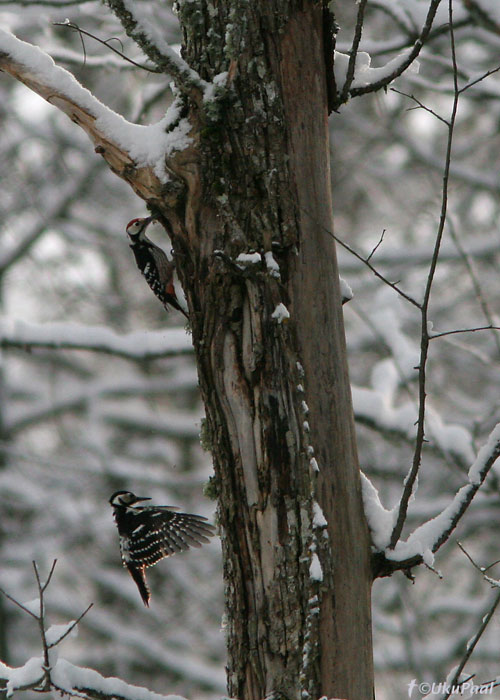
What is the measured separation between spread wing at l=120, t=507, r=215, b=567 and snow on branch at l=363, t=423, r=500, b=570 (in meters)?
1.73

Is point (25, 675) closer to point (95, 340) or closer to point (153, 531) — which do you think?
point (153, 531)

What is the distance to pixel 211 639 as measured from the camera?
10.0 metres

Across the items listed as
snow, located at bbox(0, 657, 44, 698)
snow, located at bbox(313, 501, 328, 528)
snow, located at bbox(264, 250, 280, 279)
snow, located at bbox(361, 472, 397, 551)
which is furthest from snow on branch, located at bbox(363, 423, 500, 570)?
snow, located at bbox(0, 657, 44, 698)

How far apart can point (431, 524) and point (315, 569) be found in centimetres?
36

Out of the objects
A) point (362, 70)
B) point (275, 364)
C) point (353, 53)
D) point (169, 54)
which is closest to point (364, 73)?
point (362, 70)

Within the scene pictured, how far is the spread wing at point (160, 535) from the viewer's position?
4.00 meters

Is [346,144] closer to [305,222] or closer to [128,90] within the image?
[128,90]

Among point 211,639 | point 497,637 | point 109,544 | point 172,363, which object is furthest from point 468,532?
point 172,363

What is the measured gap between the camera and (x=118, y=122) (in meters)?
2.45

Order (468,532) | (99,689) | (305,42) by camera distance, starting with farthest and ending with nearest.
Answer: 1. (468,532)
2. (305,42)
3. (99,689)

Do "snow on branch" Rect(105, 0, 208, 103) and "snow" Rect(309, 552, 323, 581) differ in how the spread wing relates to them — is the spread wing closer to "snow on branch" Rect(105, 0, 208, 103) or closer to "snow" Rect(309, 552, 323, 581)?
"snow" Rect(309, 552, 323, 581)

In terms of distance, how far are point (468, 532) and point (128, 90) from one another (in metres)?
7.47

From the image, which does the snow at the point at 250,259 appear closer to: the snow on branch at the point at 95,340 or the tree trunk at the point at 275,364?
the tree trunk at the point at 275,364

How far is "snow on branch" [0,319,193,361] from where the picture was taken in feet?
16.4
